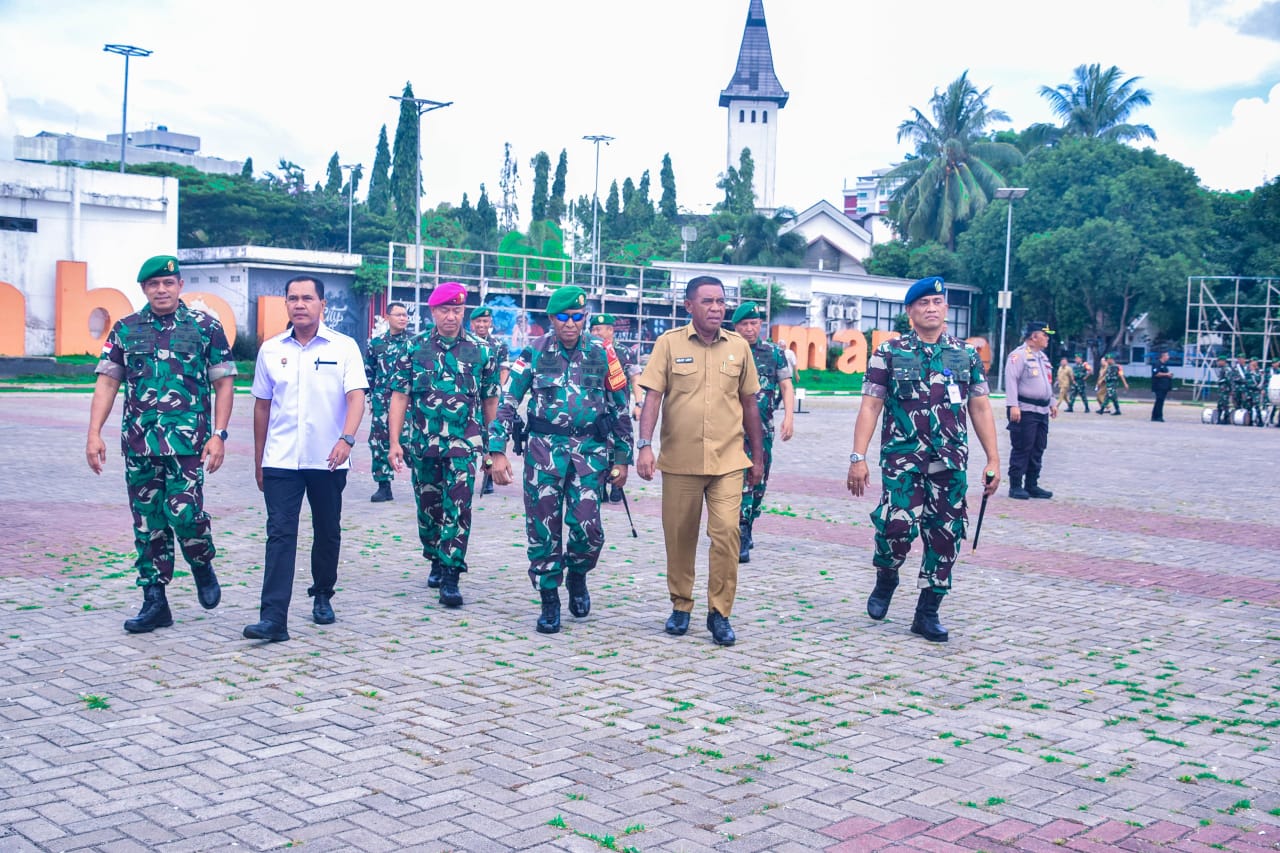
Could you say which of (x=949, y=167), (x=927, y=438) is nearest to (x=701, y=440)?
(x=927, y=438)

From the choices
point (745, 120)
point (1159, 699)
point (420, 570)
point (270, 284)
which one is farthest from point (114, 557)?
point (745, 120)

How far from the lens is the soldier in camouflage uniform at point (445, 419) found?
7367 millimetres

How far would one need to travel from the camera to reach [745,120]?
99875 mm

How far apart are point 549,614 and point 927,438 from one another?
2241 mm

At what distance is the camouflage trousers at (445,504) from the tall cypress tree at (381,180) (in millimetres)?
76267

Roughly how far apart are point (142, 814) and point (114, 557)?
5.02m

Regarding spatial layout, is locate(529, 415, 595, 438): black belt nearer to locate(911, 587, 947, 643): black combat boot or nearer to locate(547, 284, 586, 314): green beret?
locate(547, 284, 586, 314): green beret

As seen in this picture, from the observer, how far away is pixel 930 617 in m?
6.71

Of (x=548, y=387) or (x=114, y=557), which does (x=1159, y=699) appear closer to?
A: (x=548, y=387)

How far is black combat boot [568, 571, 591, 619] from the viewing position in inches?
274

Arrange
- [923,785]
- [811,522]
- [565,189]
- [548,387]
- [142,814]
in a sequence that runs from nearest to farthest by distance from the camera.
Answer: [142,814]
[923,785]
[548,387]
[811,522]
[565,189]

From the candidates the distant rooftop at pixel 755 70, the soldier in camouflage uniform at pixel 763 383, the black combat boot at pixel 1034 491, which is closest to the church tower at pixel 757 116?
the distant rooftop at pixel 755 70

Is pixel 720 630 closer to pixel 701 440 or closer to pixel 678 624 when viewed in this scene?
pixel 678 624

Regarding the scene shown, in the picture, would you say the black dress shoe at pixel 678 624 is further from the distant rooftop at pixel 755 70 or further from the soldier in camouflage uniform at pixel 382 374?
the distant rooftop at pixel 755 70
